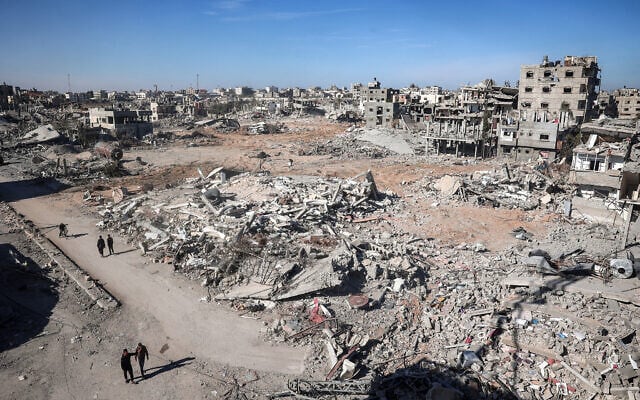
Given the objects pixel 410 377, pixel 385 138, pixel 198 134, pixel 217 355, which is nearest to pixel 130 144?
pixel 198 134

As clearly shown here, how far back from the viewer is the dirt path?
428 inches

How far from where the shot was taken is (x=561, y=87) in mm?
43906

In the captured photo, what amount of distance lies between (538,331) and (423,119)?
157ft

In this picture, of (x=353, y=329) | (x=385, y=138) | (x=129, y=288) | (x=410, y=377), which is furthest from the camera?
(x=385, y=138)

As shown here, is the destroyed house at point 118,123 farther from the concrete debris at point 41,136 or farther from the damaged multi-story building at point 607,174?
the damaged multi-story building at point 607,174

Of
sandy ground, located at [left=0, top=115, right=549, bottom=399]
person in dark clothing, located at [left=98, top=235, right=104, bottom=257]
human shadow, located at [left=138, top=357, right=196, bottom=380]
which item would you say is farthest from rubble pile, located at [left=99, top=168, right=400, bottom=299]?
human shadow, located at [left=138, top=357, right=196, bottom=380]

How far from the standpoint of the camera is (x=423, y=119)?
5556 centimetres

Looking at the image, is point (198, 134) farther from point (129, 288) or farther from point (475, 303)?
point (475, 303)

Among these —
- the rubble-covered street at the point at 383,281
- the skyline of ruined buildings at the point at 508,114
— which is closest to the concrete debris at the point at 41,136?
the skyline of ruined buildings at the point at 508,114

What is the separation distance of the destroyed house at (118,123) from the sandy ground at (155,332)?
30214 mm

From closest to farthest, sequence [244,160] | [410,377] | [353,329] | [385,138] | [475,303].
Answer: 1. [410,377]
2. [353,329]
3. [475,303]
4. [244,160]
5. [385,138]

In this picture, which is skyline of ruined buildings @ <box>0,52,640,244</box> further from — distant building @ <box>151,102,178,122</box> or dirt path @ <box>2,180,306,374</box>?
dirt path @ <box>2,180,306,374</box>

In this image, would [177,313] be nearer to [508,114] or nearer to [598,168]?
[598,168]

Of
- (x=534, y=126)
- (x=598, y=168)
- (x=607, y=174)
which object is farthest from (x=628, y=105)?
(x=607, y=174)
